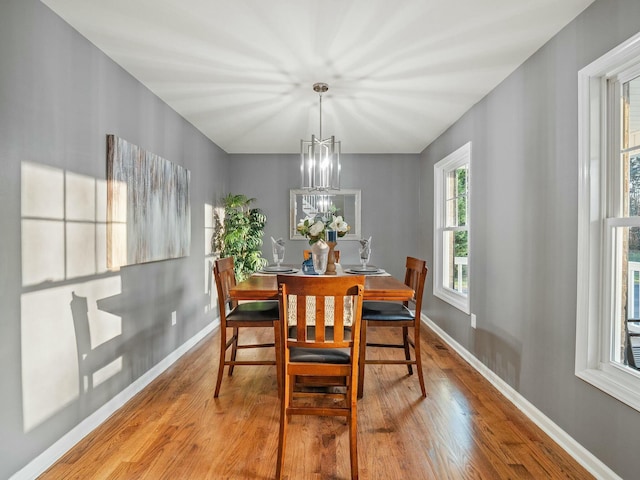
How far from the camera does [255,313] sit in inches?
118

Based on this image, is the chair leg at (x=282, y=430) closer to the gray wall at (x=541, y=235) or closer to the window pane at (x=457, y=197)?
the gray wall at (x=541, y=235)

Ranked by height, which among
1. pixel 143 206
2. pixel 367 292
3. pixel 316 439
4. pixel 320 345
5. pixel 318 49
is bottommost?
pixel 316 439

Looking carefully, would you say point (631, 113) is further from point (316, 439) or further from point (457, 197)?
point (457, 197)

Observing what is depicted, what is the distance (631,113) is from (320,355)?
1.93 meters

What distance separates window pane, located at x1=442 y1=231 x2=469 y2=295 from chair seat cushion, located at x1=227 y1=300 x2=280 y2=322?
213cm

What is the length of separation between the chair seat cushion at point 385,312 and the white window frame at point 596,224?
3.67 ft

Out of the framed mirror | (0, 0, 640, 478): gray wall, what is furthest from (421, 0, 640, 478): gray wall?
the framed mirror

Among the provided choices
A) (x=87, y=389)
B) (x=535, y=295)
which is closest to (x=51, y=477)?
(x=87, y=389)

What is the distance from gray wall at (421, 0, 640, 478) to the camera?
77.9 inches

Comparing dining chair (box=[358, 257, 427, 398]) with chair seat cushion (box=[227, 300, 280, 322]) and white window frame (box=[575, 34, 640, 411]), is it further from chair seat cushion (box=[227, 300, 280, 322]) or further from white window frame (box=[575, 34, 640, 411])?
white window frame (box=[575, 34, 640, 411])

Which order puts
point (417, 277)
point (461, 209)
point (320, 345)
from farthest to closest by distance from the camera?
point (461, 209) < point (417, 277) < point (320, 345)

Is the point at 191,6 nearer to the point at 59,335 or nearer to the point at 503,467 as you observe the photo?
the point at 59,335

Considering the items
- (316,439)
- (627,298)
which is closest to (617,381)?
(627,298)

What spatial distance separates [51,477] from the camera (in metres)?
1.94
